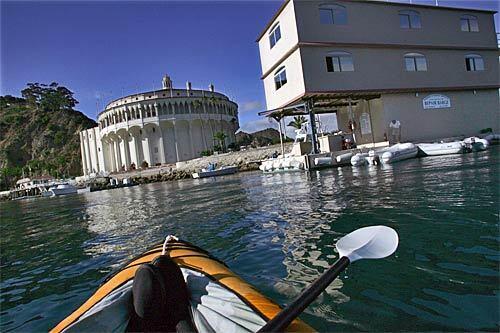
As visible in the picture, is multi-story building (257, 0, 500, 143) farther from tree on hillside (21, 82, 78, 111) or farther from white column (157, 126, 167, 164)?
tree on hillside (21, 82, 78, 111)

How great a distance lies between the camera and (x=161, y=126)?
60.2m

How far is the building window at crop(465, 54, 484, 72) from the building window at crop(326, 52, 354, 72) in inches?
438

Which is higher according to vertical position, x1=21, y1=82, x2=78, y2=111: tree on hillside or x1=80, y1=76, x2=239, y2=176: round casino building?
x1=21, y1=82, x2=78, y2=111: tree on hillside

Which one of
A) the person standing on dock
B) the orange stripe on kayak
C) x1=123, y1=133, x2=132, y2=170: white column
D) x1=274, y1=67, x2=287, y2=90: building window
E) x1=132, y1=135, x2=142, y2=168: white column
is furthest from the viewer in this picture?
x1=123, y1=133, x2=132, y2=170: white column

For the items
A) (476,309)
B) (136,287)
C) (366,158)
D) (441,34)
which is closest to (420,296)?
(476,309)

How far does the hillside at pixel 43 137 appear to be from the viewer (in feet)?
266

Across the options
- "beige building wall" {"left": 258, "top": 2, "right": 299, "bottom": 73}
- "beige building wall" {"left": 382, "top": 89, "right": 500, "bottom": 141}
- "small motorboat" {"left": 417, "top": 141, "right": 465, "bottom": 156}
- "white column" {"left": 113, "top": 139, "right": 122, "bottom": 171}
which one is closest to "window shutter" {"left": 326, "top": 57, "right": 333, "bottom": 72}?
"beige building wall" {"left": 258, "top": 2, "right": 299, "bottom": 73}

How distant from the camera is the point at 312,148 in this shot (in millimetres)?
22141

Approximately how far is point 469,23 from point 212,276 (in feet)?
106

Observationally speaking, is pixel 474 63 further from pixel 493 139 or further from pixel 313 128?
pixel 313 128

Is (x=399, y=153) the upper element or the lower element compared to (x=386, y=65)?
lower

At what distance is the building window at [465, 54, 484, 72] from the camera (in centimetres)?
2561

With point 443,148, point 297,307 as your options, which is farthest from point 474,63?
point 297,307

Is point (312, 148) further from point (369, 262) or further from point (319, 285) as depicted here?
point (319, 285)
